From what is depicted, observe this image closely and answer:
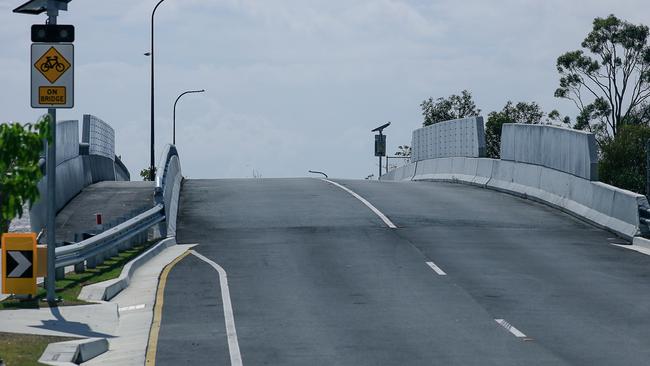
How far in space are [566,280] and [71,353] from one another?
1018cm

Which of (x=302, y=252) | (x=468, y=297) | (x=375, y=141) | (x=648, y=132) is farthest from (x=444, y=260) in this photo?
(x=375, y=141)

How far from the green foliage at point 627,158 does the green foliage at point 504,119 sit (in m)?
29.7

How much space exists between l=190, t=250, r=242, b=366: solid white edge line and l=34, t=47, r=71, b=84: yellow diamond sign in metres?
4.29

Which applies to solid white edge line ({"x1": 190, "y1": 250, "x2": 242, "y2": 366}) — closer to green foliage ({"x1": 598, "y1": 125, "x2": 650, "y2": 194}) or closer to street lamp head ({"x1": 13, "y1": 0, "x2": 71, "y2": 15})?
street lamp head ({"x1": 13, "y1": 0, "x2": 71, "y2": 15})

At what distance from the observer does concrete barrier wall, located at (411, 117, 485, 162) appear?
45188 millimetres

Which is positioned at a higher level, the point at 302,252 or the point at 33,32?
the point at 33,32

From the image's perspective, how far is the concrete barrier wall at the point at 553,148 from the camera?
31964 millimetres

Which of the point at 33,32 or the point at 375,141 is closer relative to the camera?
the point at 33,32

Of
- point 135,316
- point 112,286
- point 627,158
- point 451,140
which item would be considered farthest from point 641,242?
point 627,158

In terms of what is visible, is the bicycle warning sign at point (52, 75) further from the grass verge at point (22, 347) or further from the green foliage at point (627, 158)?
the green foliage at point (627, 158)

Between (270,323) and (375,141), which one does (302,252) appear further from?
(375,141)

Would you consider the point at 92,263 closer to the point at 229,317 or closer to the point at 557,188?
the point at 229,317

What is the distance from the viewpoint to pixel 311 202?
35.8 meters

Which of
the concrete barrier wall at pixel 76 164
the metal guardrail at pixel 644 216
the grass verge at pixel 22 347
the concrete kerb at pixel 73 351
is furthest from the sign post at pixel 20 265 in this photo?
the metal guardrail at pixel 644 216
